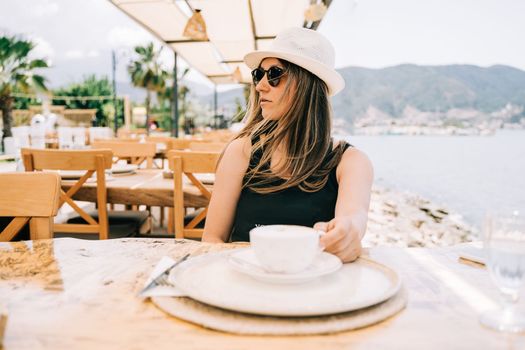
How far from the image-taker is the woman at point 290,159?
151 centimetres

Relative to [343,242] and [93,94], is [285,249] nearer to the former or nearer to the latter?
[343,242]

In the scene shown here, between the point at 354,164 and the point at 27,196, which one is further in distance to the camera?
the point at 354,164

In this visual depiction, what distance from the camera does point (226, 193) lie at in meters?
1.58

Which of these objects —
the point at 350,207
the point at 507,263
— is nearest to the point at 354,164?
the point at 350,207

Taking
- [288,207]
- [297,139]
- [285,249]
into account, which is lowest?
[288,207]

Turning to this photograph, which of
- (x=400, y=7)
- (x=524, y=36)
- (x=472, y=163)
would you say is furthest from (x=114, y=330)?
(x=400, y=7)

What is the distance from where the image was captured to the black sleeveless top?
150 cm

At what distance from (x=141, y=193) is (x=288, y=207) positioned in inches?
43.9

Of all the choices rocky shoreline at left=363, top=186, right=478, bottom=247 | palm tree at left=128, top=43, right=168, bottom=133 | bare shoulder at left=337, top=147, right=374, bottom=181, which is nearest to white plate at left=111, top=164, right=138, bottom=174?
bare shoulder at left=337, top=147, right=374, bottom=181

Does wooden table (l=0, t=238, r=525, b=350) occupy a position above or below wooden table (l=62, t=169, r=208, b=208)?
above

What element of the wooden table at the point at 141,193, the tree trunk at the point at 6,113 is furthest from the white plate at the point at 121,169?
the tree trunk at the point at 6,113

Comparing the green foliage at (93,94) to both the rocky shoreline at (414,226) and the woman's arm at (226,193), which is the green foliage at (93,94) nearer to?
the rocky shoreline at (414,226)

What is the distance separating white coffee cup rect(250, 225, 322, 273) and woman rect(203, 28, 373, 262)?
27.2 inches

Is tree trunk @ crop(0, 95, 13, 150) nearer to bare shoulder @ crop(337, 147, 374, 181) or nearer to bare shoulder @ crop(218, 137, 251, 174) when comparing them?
bare shoulder @ crop(218, 137, 251, 174)
